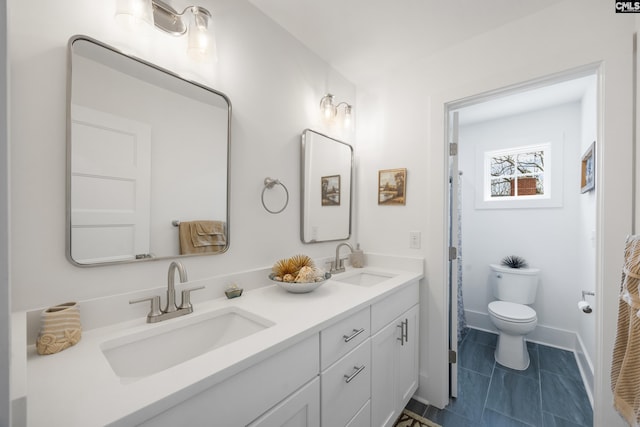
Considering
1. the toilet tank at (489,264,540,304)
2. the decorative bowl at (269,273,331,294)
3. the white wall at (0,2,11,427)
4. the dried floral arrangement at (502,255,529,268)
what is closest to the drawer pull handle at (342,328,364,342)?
the decorative bowl at (269,273,331,294)

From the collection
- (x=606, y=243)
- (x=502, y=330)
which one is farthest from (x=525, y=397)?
(x=606, y=243)

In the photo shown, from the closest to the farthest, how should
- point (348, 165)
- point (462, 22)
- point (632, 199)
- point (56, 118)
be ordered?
1. point (56, 118)
2. point (632, 199)
3. point (462, 22)
4. point (348, 165)

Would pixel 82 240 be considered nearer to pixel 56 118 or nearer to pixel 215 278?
pixel 56 118

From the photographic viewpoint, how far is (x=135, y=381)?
0.79 meters

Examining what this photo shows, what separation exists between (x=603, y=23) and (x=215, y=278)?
2.25 metres

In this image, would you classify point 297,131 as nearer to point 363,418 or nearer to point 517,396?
point 363,418

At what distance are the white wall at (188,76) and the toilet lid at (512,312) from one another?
5.33 ft

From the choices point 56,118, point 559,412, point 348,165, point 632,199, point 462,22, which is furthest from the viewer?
point 348,165

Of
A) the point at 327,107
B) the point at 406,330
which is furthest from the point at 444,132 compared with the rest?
the point at 406,330

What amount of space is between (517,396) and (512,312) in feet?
2.28

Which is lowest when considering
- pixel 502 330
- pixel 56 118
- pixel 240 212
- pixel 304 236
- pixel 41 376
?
pixel 502 330

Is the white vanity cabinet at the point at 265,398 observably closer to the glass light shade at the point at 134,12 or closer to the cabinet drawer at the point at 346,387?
the cabinet drawer at the point at 346,387

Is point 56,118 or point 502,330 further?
point 502,330

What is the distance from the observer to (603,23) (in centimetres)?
131
